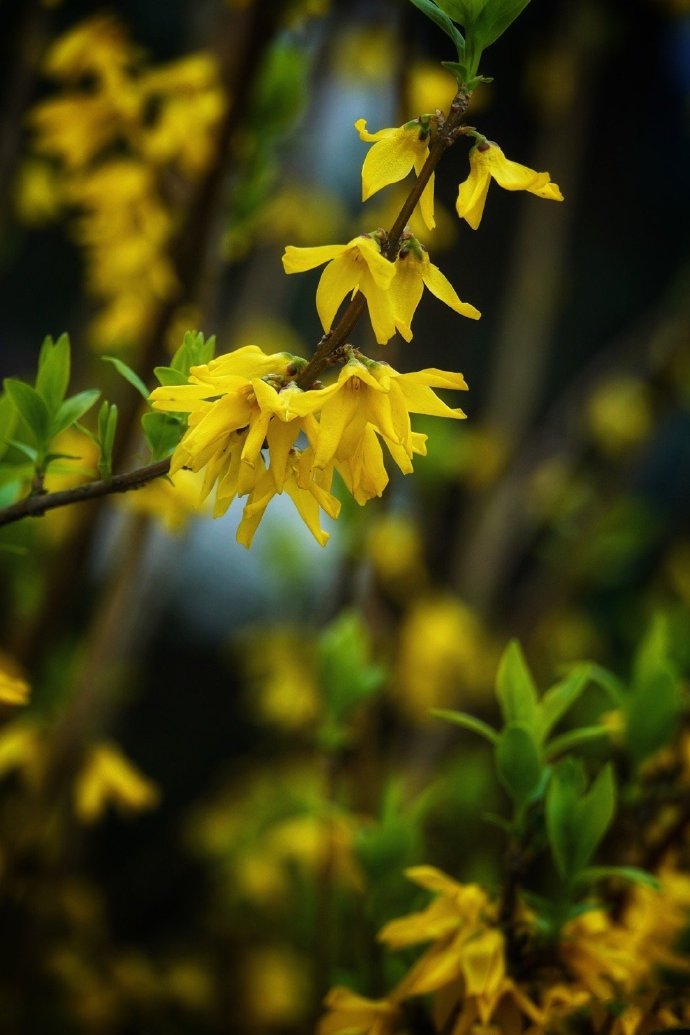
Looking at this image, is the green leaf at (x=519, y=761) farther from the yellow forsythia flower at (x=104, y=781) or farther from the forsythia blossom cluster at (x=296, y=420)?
the yellow forsythia flower at (x=104, y=781)

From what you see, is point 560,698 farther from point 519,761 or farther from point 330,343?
point 330,343

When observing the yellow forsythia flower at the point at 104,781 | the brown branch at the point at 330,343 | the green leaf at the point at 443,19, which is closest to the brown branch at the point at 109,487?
the brown branch at the point at 330,343

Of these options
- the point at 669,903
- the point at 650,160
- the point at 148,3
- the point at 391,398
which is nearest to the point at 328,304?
the point at 391,398

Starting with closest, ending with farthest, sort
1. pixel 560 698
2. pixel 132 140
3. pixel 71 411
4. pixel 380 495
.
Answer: pixel 380 495
pixel 71 411
pixel 560 698
pixel 132 140

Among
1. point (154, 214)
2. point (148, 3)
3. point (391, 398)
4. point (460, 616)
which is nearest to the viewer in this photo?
point (391, 398)

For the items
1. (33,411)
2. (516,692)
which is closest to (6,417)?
(33,411)

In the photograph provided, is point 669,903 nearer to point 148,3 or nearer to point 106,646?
point 106,646
